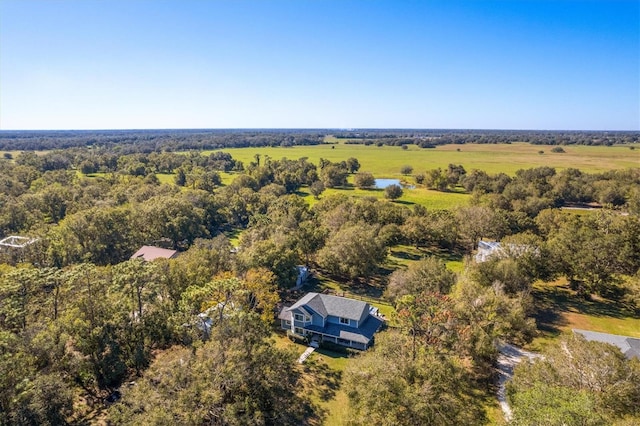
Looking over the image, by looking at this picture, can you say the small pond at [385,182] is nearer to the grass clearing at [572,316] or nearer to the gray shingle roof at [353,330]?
the grass clearing at [572,316]

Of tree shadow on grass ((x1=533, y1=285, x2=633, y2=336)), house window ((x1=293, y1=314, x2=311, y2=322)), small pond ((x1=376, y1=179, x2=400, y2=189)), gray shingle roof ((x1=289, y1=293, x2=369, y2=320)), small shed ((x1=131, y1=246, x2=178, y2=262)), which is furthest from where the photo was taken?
small pond ((x1=376, y1=179, x2=400, y2=189))

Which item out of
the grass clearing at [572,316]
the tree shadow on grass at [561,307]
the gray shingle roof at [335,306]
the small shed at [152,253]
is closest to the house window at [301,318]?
the gray shingle roof at [335,306]

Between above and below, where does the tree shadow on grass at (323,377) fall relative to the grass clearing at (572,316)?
below

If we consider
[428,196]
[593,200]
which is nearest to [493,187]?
[428,196]

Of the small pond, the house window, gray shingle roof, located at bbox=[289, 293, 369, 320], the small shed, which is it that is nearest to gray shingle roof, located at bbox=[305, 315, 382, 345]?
the house window

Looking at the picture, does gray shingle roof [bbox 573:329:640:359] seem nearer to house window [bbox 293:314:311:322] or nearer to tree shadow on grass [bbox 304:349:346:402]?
tree shadow on grass [bbox 304:349:346:402]

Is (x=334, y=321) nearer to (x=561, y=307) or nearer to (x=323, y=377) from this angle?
(x=323, y=377)

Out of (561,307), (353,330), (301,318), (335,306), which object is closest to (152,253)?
(301,318)

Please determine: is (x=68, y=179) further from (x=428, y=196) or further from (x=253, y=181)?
(x=428, y=196)

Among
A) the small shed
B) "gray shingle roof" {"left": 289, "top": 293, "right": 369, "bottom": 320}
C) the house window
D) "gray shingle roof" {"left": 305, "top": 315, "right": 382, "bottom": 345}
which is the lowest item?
"gray shingle roof" {"left": 305, "top": 315, "right": 382, "bottom": 345}
